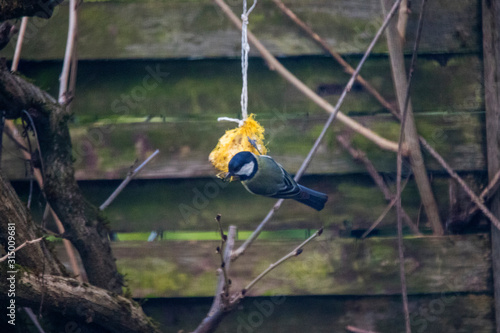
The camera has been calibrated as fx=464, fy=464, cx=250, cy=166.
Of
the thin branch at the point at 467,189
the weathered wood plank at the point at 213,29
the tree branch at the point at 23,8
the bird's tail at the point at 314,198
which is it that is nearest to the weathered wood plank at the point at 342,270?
the thin branch at the point at 467,189

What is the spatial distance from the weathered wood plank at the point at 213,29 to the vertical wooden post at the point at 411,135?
14 cm

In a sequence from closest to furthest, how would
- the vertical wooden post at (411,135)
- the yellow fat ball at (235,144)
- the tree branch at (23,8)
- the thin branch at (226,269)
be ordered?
the tree branch at (23,8), the thin branch at (226,269), the yellow fat ball at (235,144), the vertical wooden post at (411,135)

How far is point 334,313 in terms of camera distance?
5.97 ft

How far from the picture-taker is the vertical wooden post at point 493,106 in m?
1.76

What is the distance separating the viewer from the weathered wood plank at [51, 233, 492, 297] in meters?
1.80

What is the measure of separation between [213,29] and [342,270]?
1.09 metres

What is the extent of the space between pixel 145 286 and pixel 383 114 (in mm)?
1163

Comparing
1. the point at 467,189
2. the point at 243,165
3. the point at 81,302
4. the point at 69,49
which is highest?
the point at 69,49

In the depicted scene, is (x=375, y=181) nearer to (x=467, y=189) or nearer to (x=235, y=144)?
(x=467, y=189)

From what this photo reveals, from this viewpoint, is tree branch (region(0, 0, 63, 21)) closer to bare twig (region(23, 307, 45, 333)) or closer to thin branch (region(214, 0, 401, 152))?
thin branch (region(214, 0, 401, 152))

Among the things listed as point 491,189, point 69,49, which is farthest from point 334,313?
point 69,49

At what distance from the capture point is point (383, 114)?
1872 millimetres

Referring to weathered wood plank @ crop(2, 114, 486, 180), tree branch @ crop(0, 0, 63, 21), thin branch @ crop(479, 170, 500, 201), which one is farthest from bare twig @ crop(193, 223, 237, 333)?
thin branch @ crop(479, 170, 500, 201)

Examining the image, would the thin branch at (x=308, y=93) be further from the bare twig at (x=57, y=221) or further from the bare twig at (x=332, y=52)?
the bare twig at (x=57, y=221)
